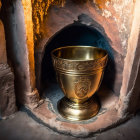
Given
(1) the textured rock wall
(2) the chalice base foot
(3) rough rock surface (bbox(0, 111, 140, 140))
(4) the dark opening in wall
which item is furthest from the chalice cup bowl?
(4) the dark opening in wall

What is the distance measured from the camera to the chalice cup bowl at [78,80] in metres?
1.34

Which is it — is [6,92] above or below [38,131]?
above

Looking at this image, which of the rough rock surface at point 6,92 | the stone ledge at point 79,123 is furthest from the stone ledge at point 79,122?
the rough rock surface at point 6,92


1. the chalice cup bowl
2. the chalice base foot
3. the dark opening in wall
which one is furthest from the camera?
the dark opening in wall

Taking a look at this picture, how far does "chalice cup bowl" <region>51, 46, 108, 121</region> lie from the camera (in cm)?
134

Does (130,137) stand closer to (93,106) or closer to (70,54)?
(93,106)

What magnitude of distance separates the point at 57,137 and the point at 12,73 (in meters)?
0.62

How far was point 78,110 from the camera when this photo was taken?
156 centimetres

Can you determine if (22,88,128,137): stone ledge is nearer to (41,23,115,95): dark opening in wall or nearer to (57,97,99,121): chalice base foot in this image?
(57,97,99,121): chalice base foot

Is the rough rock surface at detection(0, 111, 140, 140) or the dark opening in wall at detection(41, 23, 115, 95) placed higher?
the dark opening in wall at detection(41, 23, 115, 95)

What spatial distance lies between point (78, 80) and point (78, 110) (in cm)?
33

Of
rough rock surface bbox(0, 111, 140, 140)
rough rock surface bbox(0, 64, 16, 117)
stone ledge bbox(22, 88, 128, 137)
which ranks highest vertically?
rough rock surface bbox(0, 64, 16, 117)

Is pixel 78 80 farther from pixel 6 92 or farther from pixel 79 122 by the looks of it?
pixel 6 92

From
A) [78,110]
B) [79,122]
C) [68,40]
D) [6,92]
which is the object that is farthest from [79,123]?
[68,40]
